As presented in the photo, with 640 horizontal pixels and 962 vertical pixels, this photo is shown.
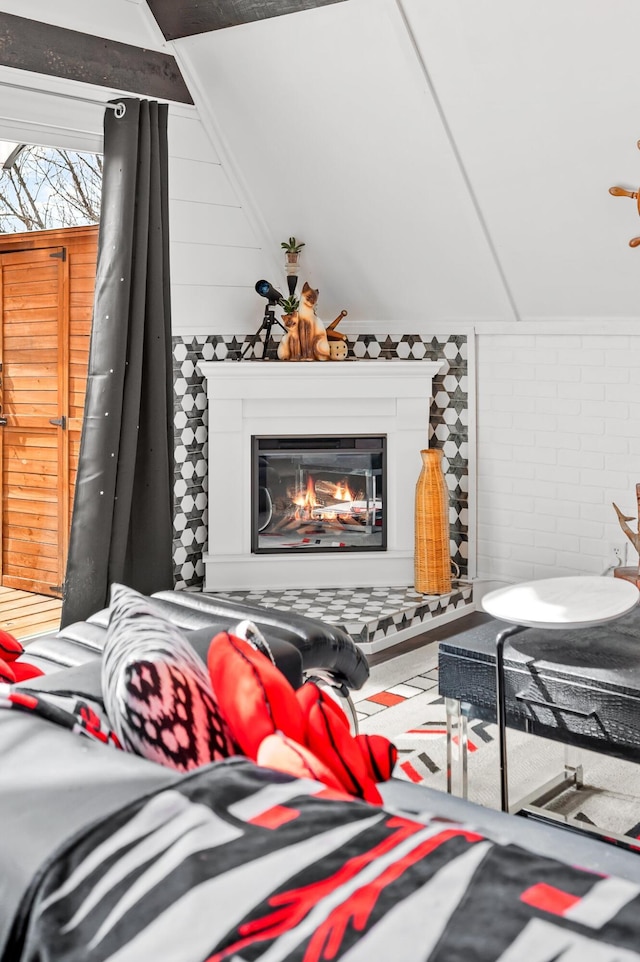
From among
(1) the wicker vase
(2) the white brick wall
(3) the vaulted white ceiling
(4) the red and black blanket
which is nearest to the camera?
(4) the red and black blanket

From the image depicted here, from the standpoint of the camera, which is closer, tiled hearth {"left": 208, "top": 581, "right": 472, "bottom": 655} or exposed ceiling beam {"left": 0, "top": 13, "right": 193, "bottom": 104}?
exposed ceiling beam {"left": 0, "top": 13, "right": 193, "bottom": 104}

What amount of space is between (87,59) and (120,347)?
1181 millimetres

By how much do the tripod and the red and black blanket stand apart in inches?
148

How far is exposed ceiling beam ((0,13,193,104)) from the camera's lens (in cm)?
370

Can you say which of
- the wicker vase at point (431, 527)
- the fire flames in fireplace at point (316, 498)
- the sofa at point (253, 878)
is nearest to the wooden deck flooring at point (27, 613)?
the fire flames in fireplace at point (316, 498)

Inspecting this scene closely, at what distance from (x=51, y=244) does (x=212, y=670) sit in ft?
11.7

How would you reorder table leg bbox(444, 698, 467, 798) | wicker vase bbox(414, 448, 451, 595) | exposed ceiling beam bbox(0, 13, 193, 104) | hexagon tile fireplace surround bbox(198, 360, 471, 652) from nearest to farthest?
table leg bbox(444, 698, 467, 798)
exposed ceiling beam bbox(0, 13, 193, 104)
wicker vase bbox(414, 448, 451, 595)
hexagon tile fireplace surround bbox(198, 360, 471, 652)

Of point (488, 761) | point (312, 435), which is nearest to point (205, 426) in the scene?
point (312, 435)

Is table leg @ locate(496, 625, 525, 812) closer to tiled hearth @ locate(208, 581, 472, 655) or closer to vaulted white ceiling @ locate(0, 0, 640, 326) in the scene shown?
tiled hearth @ locate(208, 581, 472, 655)

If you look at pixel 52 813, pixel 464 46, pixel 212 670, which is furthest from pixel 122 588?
pixel 464 46

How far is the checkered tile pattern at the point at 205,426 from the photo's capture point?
4.62 m

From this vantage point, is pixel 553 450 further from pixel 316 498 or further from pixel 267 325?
pixel 267 325

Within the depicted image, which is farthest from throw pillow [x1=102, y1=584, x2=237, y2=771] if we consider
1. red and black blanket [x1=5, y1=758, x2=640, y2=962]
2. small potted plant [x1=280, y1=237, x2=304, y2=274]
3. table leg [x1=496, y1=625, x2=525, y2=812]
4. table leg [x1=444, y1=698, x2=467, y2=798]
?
small potted plant [x1=280, y1=237, x2=304, y2=274]

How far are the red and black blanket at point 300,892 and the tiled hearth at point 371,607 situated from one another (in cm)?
297
